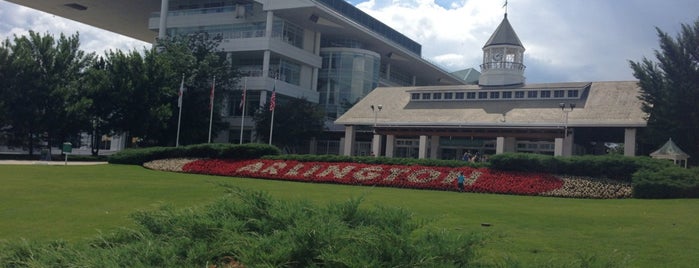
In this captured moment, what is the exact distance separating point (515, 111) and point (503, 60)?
28.8 ft

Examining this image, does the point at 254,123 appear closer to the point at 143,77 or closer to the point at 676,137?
the point at 143,77

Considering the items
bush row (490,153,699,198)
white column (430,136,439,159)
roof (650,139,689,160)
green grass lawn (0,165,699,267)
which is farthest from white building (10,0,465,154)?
green grass lawn (0,165,699,267)

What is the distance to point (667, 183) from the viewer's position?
2070cm

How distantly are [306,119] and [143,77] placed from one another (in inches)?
577

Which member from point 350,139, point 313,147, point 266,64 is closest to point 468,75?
point 313,147

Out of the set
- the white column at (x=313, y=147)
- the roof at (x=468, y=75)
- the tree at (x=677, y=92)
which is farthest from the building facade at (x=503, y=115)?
the roof at (x=468, y=75)

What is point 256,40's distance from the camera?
2185 inches

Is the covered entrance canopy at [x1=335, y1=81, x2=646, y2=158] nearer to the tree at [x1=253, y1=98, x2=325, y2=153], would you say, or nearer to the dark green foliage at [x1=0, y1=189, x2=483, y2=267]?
the tree at [x1=253, y1=98, x2=325, y2=153]

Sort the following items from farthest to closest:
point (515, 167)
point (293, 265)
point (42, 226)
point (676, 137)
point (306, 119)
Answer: point (306, 119)
point (676, 137)
point (515, 167)
point (42, 226)
point (293, 265)

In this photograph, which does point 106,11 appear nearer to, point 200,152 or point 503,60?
point 200,152

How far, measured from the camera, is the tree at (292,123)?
5103cm

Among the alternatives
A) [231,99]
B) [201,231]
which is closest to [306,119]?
[231,99]

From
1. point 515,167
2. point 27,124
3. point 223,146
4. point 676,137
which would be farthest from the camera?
point 27,124

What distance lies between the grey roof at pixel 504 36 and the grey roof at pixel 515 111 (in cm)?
559
